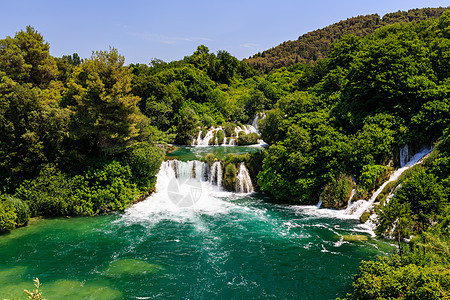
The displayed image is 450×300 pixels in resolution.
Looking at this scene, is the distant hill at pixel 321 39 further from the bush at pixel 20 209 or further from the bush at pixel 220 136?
the bush at pixel 20 209

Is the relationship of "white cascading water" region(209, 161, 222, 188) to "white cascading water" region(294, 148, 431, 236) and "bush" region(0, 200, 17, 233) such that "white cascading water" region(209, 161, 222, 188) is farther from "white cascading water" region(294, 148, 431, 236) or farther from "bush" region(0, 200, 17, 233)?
"bush" region(0, 200, 17, 233)

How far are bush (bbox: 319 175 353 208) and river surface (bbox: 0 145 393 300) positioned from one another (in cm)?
108

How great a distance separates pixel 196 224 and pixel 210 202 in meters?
4.78

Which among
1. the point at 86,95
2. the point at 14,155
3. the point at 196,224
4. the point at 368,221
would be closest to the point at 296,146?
the point at 368,221

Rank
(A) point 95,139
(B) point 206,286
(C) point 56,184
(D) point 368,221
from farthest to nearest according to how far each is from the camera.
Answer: (A) point 95,139 < (C) point 56,184 < (D) point 368,221 < (B) point 206,286

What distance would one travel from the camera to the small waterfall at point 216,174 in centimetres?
2896

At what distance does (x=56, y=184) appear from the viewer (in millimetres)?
22188

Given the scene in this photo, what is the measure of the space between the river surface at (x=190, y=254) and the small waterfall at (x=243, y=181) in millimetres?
4516

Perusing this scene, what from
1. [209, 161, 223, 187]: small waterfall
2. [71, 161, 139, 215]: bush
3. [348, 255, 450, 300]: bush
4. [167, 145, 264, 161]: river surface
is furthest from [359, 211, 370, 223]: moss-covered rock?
[71, 161, 139, 215]: bush

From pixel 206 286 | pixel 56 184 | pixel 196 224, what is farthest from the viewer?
pixel 56 184

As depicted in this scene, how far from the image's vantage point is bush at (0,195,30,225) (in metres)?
19.3

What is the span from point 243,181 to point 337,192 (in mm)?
9428

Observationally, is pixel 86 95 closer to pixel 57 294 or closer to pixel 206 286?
pixel 57 294

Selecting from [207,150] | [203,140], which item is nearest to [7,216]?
[207,150]
